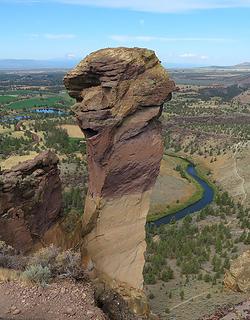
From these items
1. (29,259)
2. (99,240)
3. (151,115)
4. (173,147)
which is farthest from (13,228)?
(173,147)

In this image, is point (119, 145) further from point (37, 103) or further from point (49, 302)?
point (37, 103)

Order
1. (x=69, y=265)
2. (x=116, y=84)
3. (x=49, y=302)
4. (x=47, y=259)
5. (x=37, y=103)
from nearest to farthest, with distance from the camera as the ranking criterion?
(x=49, y=302)
(x=69, y=265)
(x=47, y=259)
(x=116, y=84)
(x=37, y=103)

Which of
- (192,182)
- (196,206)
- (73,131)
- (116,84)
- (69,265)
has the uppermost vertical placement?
(116,84)

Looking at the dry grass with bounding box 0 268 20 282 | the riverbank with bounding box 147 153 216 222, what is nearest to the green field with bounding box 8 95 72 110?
the riverbank with bounding box 147 153 216 222

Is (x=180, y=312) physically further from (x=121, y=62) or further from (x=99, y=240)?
(x=121, y=62)

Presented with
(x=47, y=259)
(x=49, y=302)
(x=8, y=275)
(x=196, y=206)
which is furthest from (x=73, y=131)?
(x=49, y=302)

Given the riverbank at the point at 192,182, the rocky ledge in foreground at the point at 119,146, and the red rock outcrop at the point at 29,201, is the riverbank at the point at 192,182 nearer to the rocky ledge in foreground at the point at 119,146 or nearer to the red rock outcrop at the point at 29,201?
the rocky ledge in foreground at the point at 119,146

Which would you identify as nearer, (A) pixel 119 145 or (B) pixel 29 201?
(A) pixel 119 145
